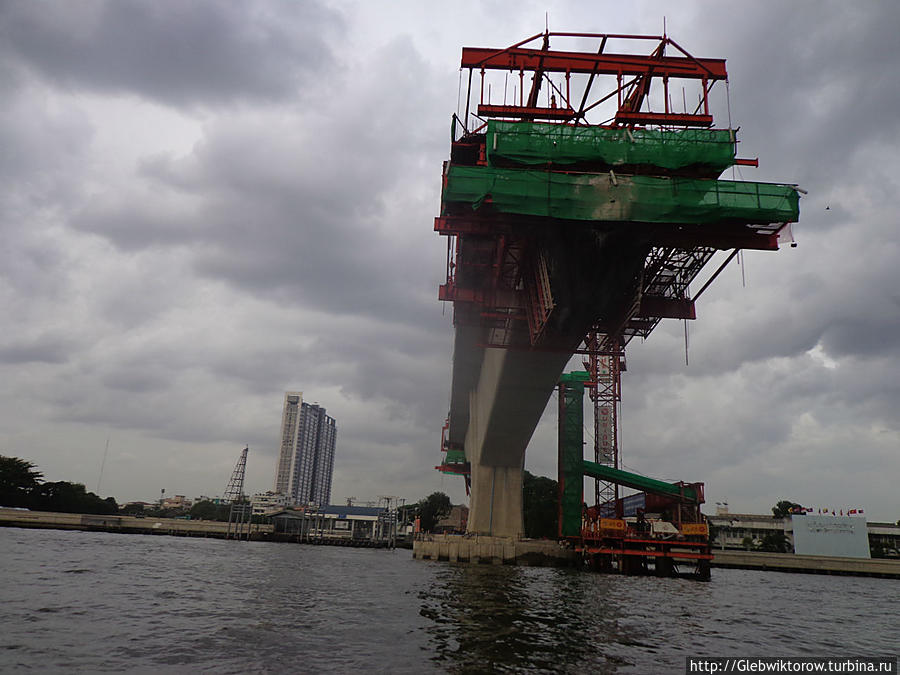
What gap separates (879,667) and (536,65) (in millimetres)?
23652

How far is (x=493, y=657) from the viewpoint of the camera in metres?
11.8

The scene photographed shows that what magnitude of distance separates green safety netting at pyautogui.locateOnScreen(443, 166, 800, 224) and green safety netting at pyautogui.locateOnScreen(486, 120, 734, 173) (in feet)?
2.09

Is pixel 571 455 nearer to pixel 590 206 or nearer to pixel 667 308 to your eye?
pixel 667 308

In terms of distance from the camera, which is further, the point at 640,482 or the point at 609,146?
the point at 640,482

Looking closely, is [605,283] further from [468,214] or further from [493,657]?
[493,657]

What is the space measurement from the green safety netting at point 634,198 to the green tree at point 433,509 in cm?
13740

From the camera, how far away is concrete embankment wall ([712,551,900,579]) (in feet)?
256

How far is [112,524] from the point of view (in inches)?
4449

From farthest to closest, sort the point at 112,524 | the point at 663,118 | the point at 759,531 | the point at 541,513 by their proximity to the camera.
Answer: the point at 759,531, the point at 112,524, the point at 541,513, the point at 663,118

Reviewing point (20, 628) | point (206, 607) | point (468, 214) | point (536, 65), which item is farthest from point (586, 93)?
point (20, 628)

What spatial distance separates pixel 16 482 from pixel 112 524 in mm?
18169

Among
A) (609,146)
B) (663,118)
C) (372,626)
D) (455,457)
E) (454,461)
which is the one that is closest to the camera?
(372,626)

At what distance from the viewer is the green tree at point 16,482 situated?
4178 inches

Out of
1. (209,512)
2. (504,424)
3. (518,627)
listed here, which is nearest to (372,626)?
(518,627)
